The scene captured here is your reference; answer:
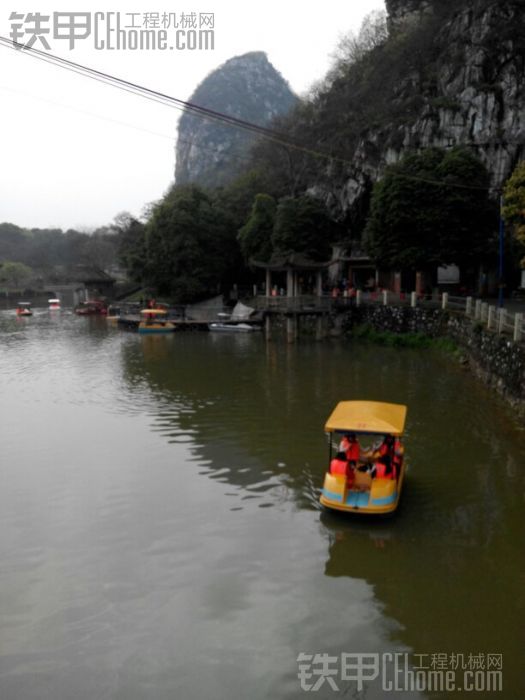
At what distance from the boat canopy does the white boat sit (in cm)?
3261

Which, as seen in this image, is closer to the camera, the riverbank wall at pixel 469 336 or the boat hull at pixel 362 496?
the boat hull at pixel 362 496

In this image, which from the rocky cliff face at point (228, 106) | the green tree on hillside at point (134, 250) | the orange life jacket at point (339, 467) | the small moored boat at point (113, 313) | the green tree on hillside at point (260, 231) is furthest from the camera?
the rocky cliff face at point (228, 106)

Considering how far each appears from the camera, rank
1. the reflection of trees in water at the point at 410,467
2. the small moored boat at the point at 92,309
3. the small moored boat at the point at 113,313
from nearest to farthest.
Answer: the reflection of trees in water at the point at 410,467 < the small moored boat at the point at 113,313 < the small moored boat at the point at 92,309

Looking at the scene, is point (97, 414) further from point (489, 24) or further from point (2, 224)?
point (2, 224)

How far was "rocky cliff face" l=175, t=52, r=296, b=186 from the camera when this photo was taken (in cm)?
13338

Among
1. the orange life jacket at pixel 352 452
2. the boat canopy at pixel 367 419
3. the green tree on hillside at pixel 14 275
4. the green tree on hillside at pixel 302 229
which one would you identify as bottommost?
the orange life jacket at pixel 352 452

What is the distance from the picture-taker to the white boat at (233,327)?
4531 centimetres

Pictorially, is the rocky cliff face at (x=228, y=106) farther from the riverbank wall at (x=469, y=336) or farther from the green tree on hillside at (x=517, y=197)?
the green tree on hillside at (x=517, y=197)

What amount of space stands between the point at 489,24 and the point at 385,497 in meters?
41.3

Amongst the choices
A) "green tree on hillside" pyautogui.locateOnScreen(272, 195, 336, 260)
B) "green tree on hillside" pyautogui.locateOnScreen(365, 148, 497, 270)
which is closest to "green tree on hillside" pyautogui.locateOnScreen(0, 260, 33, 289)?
"green tree on hillside" pyautogui.locateOnScreen(272, 195, 336, 260)

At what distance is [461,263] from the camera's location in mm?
34125

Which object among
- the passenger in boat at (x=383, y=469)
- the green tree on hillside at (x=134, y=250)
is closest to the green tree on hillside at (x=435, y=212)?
the passenger in boat at (x=383, y=469)

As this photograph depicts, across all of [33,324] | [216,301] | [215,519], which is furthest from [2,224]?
[215,519]

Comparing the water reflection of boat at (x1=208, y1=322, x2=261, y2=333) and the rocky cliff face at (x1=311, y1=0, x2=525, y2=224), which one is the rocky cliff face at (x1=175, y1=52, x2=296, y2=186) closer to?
the rocky cliff face at (x1=311, y1=0, x2=525, y2=224)
